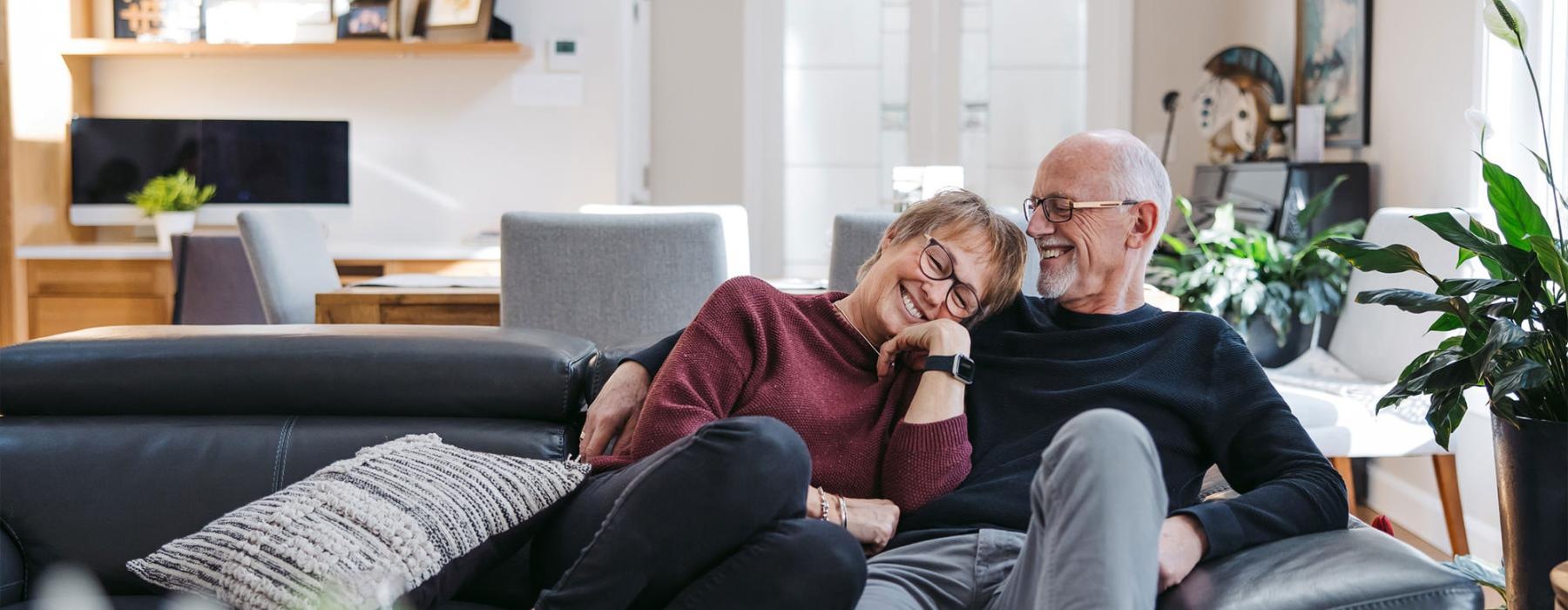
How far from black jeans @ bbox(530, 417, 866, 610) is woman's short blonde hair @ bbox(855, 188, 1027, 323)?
565mm

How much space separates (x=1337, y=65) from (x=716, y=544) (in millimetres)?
3610

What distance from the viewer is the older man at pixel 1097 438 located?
4.25ft

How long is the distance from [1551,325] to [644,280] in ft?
5.83

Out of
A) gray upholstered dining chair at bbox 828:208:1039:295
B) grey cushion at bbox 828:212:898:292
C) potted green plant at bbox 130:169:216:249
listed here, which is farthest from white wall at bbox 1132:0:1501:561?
potted green plant at bbox 130:169:216:249

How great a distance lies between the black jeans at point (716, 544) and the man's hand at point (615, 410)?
1.20 ft

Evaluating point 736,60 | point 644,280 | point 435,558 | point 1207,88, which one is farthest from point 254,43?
point 435,558

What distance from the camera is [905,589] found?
1.59 m

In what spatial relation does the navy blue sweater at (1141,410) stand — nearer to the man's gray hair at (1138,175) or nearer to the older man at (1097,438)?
the older man at (1097,438)

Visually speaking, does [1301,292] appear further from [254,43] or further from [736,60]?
[254,43]

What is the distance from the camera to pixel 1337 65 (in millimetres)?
4273

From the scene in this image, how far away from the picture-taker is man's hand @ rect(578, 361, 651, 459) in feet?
5.95

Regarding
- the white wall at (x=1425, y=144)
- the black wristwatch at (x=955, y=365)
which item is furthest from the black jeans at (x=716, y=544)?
the white wall at (x=1425, y=144)

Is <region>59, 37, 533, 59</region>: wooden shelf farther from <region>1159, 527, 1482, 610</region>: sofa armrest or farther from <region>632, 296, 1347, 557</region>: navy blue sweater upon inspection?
<region>1159, 527, 1482, 610</region>: sofa armrest

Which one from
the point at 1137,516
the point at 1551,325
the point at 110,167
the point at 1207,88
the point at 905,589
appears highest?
the point at 1207,88
